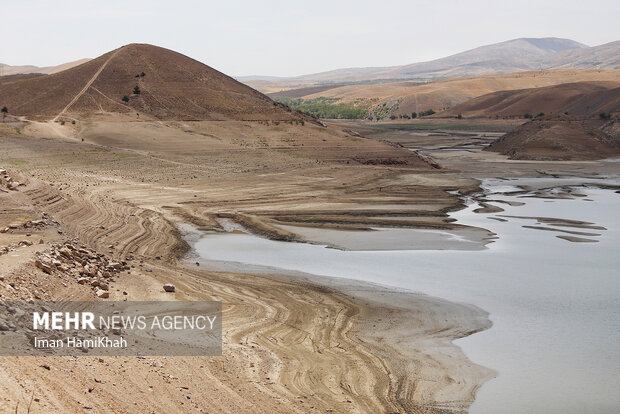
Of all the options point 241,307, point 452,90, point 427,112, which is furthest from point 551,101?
point 241,307

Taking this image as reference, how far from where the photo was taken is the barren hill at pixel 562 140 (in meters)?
59.5

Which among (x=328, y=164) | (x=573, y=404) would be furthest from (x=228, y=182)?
(x=573, y=404)

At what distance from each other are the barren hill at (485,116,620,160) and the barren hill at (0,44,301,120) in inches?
832

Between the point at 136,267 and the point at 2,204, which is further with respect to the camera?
the point at 2,204

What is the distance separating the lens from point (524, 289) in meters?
18.5

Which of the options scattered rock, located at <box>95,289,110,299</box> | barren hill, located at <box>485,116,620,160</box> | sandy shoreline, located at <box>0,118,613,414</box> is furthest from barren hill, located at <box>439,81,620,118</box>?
scattered rock, located at <box>95,289,110,299</box>

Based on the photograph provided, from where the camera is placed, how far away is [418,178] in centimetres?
4334

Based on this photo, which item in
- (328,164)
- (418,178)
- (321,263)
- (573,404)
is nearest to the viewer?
(573,404)

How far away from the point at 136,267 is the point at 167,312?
4.15 meters

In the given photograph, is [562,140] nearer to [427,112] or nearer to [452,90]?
[427,112]

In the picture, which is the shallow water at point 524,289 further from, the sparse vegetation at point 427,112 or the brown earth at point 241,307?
the sparse vegetation at point 427,112

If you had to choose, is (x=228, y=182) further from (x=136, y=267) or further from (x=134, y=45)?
(x=134, y=45)
